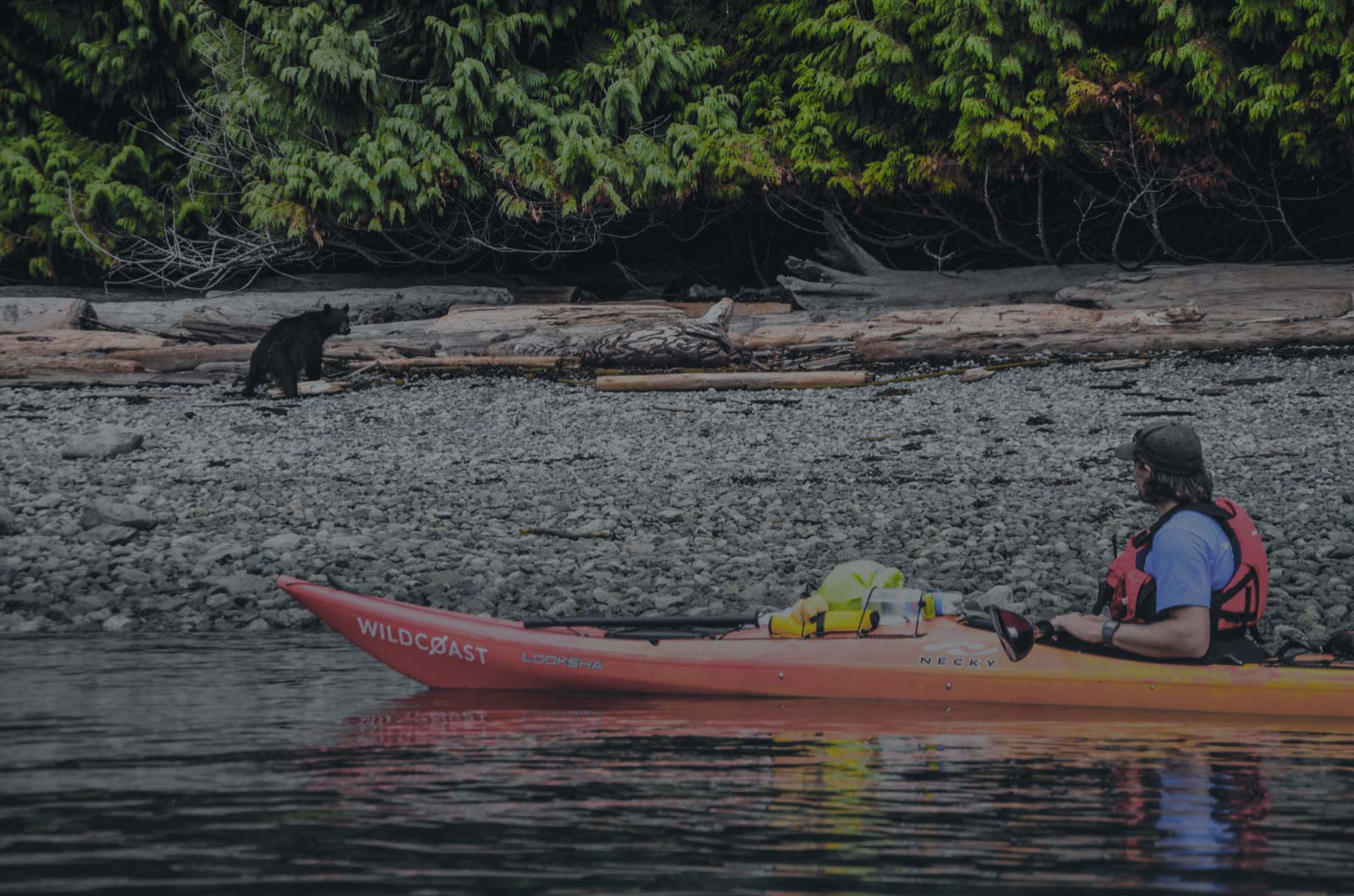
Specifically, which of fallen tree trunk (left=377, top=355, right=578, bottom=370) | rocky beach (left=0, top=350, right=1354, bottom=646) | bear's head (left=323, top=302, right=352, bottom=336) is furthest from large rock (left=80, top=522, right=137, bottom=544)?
fallen tree trunk (left=377, top=355, right=578, bottom=370)

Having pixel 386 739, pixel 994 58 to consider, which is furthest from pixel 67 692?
pixel 994 58

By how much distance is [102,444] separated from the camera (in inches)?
401

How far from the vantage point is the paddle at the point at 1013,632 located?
4.93 meters

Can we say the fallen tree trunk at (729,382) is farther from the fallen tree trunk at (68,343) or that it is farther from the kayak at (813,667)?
the kayak at (813,667)

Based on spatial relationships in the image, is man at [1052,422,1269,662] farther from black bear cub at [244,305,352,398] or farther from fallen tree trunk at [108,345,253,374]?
fallen tree trunk at [108,345,253,374]

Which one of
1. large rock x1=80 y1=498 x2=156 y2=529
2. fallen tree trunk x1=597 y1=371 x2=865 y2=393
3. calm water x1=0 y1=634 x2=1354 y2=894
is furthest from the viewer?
fallen tree trunk x1=597 y1=371 x2=865 y2=393

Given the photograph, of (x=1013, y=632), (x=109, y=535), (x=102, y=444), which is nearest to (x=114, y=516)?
(x=109, y=535)

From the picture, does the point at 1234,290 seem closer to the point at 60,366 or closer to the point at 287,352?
the point at 287,352

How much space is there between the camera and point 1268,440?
9.68 meters

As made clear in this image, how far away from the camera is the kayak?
482 cm

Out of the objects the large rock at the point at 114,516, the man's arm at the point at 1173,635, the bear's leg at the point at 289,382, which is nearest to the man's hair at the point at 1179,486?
the man's arm at the point at 1173,635

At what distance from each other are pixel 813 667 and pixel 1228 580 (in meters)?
1.53

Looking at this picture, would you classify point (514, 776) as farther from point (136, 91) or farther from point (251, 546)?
point (136, 91)

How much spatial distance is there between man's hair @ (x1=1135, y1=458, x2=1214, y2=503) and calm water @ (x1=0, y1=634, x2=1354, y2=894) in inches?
31.7
